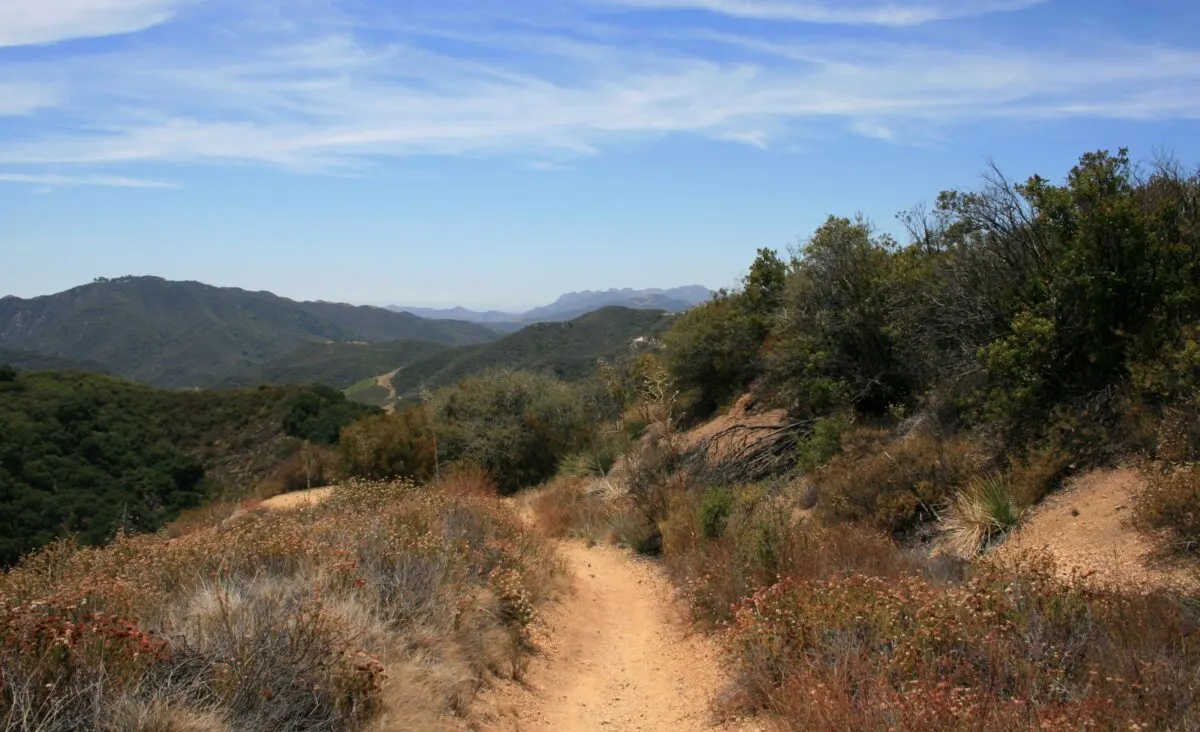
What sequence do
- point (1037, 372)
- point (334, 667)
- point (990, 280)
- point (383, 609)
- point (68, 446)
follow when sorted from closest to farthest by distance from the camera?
1. point (334, 667)
2. point (383, 609)
3. point (1037, 372)
4. point (990, 280)
5. point (68, 446)

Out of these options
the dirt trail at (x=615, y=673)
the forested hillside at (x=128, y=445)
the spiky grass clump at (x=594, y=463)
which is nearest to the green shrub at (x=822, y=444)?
the dirt trail at (x=615, y=673)

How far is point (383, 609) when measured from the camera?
6.17 m

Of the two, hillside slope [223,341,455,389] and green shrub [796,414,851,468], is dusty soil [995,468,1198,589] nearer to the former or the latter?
green shrub [796,414,851,468]

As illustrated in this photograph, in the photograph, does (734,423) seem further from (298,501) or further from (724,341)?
(298,501)

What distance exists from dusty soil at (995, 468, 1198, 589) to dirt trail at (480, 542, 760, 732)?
3.32m

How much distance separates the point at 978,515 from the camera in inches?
332

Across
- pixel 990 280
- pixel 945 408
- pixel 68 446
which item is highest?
pixel 990 280

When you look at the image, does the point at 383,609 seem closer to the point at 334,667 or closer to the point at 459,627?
the point at 459,627

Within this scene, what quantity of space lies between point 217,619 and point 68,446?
4509 cm

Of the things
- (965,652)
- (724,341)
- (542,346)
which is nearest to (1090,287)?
(965,652)

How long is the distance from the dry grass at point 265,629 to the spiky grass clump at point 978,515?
4829mm

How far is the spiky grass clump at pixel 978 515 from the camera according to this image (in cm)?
820

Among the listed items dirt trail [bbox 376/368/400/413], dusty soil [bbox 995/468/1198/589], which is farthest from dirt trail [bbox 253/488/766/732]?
dirt trail [bbox 376/368/400/413]

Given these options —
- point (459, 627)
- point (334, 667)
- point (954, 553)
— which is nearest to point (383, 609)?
point (459, 627)
